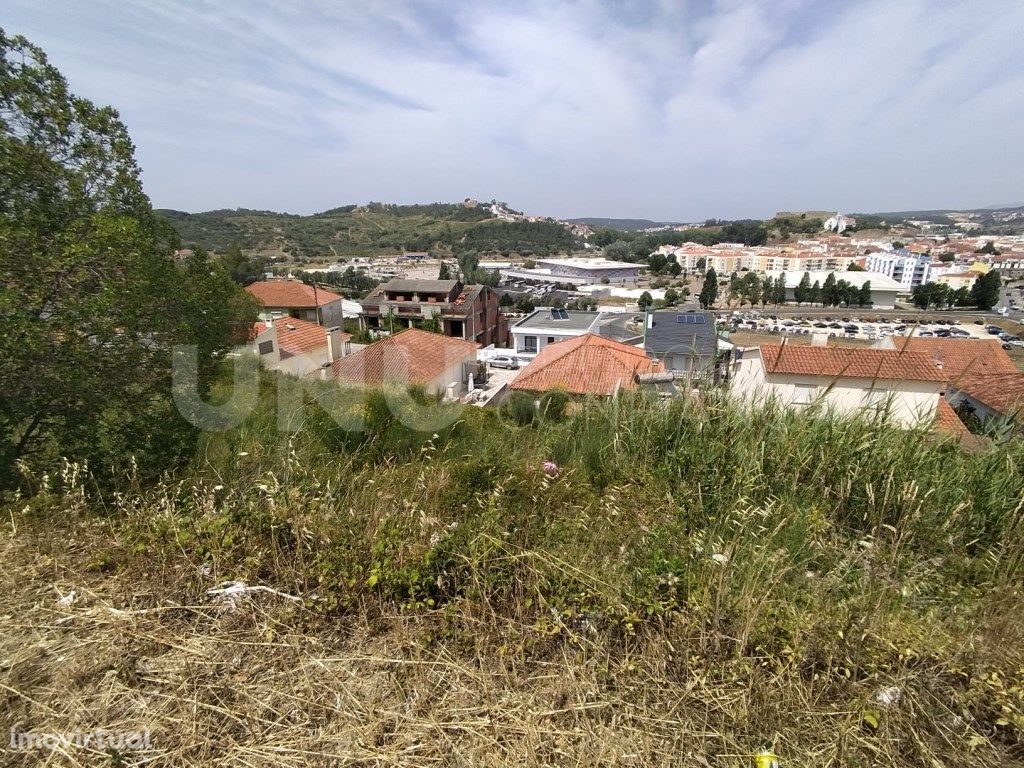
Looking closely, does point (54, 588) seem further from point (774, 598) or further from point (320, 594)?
point (774, 598)

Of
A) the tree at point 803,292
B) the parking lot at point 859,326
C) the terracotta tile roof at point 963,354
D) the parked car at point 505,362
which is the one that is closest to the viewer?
the terracotta tile roof at point 963,354

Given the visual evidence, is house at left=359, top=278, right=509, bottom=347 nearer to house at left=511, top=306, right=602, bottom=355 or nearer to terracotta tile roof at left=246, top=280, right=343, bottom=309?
house at left=511, top=306, right=602, bottom=355

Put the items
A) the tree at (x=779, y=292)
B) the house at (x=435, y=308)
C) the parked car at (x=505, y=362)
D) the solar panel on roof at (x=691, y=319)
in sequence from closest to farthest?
the solar panel on roof at (x=691, y=319)
the parked car at (x=505, y=362)
the house at (x=435, y=308)
the tree at (x=779, y=292)

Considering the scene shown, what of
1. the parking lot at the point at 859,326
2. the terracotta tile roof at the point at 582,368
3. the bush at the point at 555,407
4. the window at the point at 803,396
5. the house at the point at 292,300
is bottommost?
the parking lot at the point at 859,326

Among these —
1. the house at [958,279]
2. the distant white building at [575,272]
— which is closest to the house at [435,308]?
the distant white building at [575,272]

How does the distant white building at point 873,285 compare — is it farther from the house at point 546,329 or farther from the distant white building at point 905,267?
the house at point 546,329

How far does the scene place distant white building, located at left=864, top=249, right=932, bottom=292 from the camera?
194ft

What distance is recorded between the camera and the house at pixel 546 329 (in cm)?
2209

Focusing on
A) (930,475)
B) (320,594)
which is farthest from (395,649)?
(930,475)

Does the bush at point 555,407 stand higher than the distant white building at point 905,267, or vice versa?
the bush at point 555,407

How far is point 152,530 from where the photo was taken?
68.7 inches

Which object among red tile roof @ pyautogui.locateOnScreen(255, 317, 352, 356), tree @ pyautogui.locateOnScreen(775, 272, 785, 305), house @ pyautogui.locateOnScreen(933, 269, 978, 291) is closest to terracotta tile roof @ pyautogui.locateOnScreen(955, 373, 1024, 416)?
red tile roof @ pyautogui.locateOnScreen(255, 317, 352, 356)

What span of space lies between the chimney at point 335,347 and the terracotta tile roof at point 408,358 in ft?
9.01

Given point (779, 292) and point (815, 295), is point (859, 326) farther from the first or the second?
point (815, 295)
